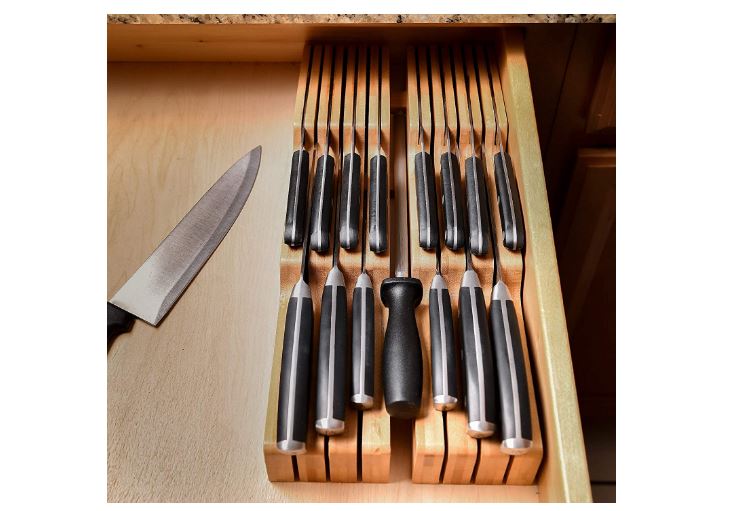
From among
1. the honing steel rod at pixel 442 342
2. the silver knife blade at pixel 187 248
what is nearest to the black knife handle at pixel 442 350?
the honing steel rod at pixel 442 342

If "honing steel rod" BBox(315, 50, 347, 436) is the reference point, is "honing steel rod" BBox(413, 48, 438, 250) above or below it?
above

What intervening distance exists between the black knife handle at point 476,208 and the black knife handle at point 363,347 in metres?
0.11

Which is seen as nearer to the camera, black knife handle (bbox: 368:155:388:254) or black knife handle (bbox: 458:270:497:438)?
black knife handle (bbox: 458:270:497:438)

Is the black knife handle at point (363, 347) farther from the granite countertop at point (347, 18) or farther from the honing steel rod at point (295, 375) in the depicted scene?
the granite countertop at point (347, 18)

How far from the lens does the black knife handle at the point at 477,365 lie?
49cm

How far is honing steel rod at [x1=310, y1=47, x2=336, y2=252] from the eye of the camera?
0.59 metres

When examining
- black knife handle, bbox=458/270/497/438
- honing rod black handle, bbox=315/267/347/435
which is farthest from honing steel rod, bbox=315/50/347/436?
black knife handle, bbox=458/270/497/438

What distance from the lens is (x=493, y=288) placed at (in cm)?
57

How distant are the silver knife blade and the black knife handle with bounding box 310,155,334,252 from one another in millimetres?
110

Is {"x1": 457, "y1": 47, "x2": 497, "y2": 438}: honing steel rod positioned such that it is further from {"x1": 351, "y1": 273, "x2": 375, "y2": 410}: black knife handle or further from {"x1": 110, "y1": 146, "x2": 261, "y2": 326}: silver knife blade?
{"x1": 110, "y1": 146, "x2": 261, "y2": 326}: silver knife blade

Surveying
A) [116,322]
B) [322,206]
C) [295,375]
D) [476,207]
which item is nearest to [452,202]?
[476,207]

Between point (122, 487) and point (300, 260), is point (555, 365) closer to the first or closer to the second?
point (300, 260)

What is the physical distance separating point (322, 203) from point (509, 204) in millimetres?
182

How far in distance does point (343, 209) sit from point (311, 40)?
Answer: 10.9 inches
